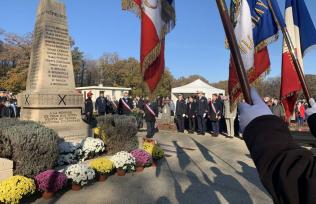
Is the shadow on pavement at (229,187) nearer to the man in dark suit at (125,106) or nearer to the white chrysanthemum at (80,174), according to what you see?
the white chrysanthemum at (80,174)

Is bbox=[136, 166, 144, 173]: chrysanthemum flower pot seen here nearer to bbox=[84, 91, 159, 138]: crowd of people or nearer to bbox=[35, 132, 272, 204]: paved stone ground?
bbox=[35, 132, 272, 204]: paved stone ground

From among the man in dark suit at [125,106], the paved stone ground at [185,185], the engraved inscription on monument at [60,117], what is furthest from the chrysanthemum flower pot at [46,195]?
the man in dark suit at [125,106]

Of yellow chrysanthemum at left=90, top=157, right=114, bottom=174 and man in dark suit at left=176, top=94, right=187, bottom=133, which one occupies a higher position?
man in dark suit at left=176, top=94, right=187, bottom=133

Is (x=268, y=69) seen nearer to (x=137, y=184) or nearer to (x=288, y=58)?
(x=288, y=58)

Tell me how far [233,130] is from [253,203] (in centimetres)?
908

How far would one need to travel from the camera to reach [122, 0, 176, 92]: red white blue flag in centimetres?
424

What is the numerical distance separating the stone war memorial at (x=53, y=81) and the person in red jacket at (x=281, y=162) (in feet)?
26.4

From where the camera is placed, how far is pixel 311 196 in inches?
49.0

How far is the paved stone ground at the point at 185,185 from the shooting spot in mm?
5637

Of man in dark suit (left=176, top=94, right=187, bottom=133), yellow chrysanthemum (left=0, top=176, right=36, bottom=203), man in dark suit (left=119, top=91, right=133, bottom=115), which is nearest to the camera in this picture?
yellow chrysanthemum (left=0, top=176, right=36, bottom=203)

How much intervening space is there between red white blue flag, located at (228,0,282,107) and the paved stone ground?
6.09 feet

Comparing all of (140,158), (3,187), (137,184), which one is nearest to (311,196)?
(3,187)

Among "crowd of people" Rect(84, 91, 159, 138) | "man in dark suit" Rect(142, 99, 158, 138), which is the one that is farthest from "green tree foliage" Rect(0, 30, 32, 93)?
"man in dark suit" Rect(142, 99, 158, 138)

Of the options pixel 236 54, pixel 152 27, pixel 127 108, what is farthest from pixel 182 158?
pixel 127 108
